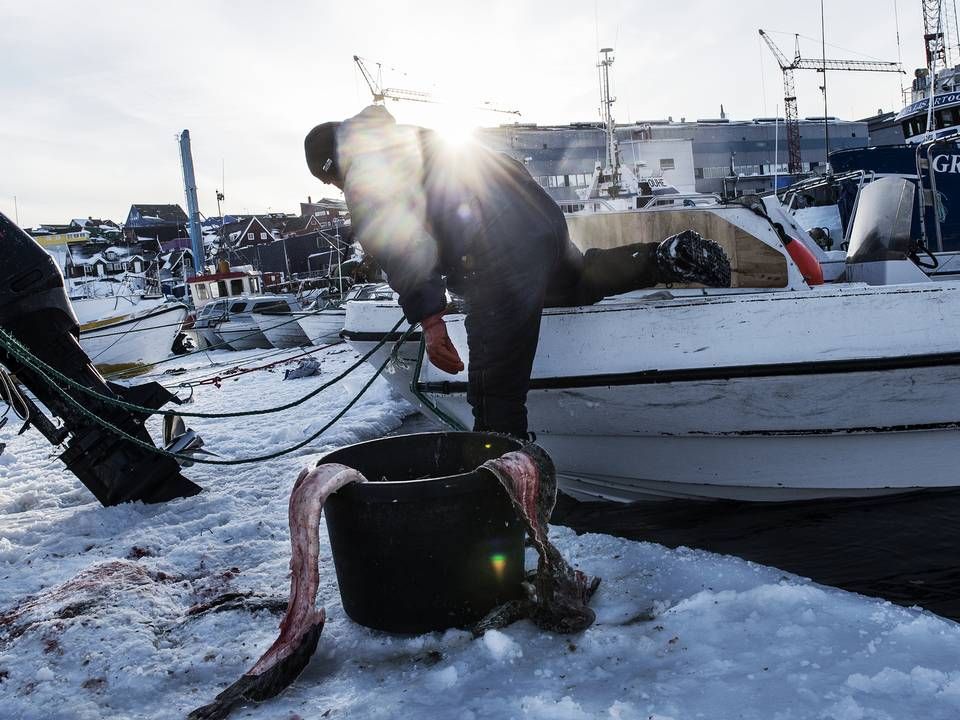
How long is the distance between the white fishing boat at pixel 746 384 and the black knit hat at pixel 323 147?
3.61 ft

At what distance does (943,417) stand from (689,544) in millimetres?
1297

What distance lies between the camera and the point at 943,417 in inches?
123

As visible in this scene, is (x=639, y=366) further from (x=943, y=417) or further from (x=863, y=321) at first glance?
(x=943, y=417)

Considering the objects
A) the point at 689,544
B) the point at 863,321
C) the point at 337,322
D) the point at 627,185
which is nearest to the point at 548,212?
the point at 863,321

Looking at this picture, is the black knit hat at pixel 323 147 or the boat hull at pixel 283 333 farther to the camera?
the boat hull at pixel 283 333

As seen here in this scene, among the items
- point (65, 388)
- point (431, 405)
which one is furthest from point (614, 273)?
point (65, 388)

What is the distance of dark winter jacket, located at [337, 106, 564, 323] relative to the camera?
2703 mm

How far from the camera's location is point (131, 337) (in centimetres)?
1628

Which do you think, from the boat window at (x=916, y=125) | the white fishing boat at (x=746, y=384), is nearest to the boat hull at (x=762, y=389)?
the white fishing boat at (x=746, y=384)

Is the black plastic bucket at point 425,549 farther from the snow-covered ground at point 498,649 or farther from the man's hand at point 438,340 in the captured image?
the man's hand at point 438,340

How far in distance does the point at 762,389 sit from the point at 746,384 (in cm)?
8

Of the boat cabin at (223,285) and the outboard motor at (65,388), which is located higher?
the boat cabin at (223,285)

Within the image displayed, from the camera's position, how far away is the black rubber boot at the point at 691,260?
3197 mm

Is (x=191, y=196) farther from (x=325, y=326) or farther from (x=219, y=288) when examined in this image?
(x=325, y=326)
